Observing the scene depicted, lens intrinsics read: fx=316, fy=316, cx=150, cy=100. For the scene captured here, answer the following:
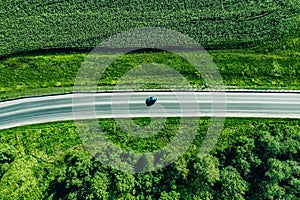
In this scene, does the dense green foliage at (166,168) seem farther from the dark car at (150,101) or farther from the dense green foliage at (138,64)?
the dense green foliage at (138,64)

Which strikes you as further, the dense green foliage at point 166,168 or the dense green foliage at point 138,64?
the dense green foliage at point 138,64

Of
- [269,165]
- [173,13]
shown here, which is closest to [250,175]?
[269,165]

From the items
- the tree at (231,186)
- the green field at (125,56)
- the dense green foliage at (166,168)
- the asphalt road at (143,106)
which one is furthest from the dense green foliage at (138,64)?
the tree at (231,186)

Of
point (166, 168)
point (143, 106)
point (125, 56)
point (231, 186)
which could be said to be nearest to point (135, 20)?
point (125, 56)

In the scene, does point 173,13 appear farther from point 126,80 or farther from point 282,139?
point 282,139

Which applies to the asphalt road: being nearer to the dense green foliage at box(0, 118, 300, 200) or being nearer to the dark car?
the dark car

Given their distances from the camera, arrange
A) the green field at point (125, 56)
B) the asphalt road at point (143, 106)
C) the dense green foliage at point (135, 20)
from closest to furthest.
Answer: the green field at point (125, 56)
the dense green foliage at point (135, 20)
the asphalt road at point (143, 106)
